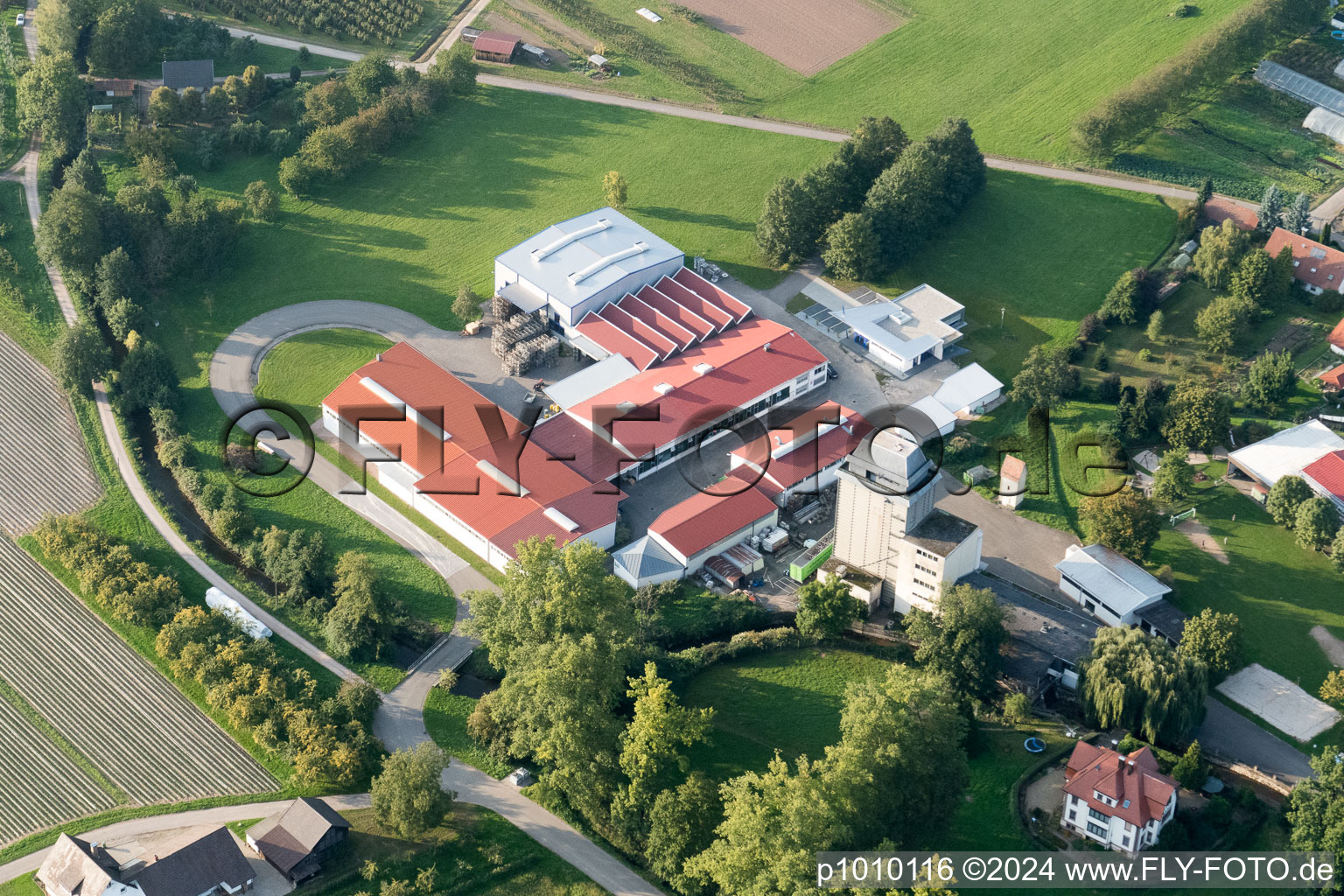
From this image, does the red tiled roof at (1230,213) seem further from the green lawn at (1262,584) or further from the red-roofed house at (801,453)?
the red-roofed house at (801,453)

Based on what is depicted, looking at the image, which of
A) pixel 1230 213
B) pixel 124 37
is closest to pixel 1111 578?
pixel 1230 213

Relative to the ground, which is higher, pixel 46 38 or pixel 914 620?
pixel 46 38

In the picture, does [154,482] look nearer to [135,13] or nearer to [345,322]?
[345,322]

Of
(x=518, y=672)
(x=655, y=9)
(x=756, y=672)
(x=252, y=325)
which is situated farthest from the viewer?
(x=655, y=9)

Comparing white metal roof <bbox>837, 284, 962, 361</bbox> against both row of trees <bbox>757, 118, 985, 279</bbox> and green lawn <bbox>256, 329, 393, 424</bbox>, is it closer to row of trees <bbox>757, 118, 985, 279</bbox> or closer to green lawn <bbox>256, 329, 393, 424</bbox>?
row of trees <bbox>757, 118, 985, 279</bbox>

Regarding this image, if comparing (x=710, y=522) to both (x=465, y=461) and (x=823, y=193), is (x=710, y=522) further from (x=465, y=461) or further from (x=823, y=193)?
(x=823, y=193)

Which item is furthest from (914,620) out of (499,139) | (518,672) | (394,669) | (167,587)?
(499,139)

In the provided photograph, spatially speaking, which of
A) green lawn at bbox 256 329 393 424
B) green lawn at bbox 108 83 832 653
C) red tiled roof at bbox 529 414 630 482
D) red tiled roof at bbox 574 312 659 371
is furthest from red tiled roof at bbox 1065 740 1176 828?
green lawn at bbox 256 329 393 424
